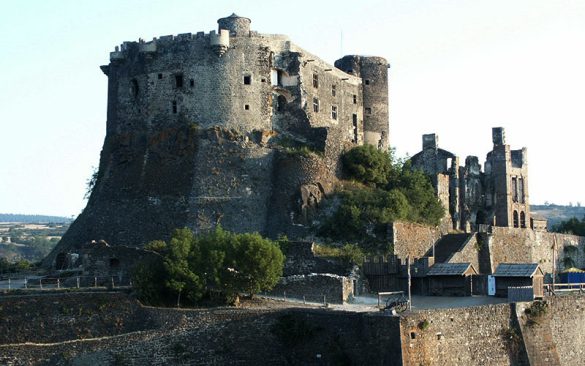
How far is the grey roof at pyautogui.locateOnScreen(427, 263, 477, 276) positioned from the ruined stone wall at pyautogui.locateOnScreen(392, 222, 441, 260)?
314 cm

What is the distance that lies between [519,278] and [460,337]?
919 centimetres

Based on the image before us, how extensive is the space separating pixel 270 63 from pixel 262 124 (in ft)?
11.9

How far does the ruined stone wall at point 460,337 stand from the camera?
41531 millimetres

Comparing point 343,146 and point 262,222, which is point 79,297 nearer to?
point 262,222

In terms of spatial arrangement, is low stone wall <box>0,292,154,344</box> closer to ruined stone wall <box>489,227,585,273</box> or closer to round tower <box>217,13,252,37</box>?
round tower <box>217,13,252,37</box>

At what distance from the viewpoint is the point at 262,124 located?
61.9 metres

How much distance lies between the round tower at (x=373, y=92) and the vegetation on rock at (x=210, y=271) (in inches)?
947

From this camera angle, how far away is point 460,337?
4381 centimetres

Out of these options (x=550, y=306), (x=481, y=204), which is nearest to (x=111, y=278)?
(x=550, y=306)

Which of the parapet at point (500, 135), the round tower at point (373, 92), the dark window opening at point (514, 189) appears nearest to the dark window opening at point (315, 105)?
the round tower at point (373, 92)

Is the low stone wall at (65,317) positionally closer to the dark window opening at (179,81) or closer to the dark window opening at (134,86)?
the dark window opening at (179,81)

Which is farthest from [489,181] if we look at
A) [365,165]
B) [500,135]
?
[365,165]

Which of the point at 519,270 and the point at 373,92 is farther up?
the point at 373,92

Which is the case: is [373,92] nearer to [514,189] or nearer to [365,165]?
[365,165]
